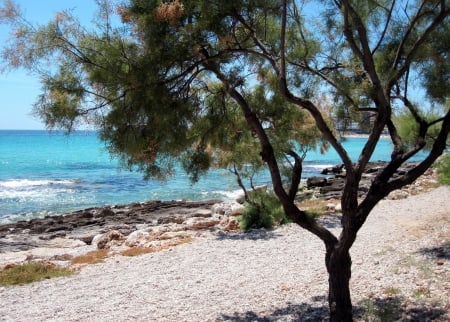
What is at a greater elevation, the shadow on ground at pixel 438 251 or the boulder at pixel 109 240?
the shadow on ground at pixel 438 251

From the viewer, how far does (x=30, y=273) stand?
9.84m

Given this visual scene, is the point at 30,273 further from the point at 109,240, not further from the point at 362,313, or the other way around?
the point at 362,313

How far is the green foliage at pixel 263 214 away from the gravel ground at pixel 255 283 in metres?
1.27

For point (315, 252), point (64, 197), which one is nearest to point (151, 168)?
point (315, 252)

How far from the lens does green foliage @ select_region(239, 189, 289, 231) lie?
513 inches

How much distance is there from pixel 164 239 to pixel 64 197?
14.5 meters

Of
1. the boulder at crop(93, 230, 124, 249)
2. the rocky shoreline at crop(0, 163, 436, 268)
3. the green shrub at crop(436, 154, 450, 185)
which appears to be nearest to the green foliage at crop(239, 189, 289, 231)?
the rocky shoreline at crop(0, 163, 436, 268)

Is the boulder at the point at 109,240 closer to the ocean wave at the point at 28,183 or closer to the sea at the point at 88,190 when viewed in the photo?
the sea at the point at 88,190

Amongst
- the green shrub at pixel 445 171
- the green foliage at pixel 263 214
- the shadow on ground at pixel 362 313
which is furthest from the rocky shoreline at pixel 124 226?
the shadow on ground at pixel 362 313

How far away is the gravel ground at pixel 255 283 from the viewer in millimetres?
5840

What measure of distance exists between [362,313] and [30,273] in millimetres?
6961

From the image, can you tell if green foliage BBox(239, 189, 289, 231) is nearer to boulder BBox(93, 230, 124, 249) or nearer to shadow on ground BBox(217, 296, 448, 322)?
boulder BBox(93, 230, 124, 249)

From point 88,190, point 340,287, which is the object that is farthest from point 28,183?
point 340,287

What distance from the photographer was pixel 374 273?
7051mm
